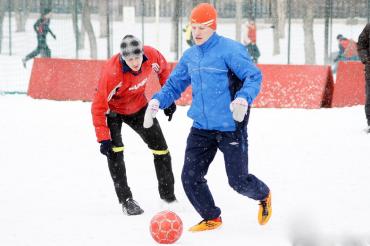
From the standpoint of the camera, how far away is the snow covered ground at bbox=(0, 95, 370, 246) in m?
6.32

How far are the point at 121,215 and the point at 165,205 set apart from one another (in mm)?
414

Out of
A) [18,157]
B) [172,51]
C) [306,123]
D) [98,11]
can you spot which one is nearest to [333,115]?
[306,123]

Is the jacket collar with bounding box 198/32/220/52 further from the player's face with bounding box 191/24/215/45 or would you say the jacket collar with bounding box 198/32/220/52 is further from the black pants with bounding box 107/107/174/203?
the black pants with bounding box 107/107/174/203

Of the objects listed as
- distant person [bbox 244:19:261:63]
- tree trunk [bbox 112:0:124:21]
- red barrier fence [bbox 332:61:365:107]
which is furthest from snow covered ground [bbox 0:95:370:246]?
tree trunk [bbox 112:0:124:21]

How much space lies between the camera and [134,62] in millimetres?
6812

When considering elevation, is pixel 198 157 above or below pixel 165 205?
above

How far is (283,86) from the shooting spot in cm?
1555

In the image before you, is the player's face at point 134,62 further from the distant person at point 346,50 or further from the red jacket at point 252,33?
the distant person at point 346,50

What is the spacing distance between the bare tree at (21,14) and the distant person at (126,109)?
75.3ft

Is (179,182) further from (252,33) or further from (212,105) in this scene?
(252,33)

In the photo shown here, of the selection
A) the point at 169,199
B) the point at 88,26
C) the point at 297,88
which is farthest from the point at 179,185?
the point at 88,26

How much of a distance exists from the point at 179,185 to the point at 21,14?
74.0ft

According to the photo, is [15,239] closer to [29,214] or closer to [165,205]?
[29,214]

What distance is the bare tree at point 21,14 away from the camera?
29812mm
